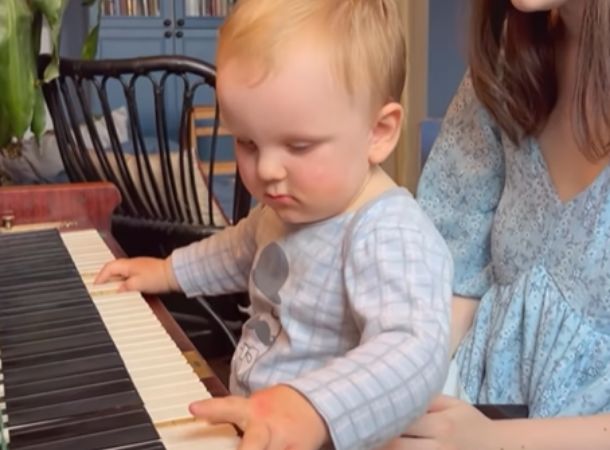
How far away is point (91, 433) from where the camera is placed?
0.57 metres

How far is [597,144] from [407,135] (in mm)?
3321

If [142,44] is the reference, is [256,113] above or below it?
above

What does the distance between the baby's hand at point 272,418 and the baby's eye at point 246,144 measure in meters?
0.20

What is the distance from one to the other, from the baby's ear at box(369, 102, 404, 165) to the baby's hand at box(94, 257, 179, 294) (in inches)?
11.3

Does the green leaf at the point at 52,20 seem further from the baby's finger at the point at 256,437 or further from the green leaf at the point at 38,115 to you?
the baby's finger at the point at 256,437

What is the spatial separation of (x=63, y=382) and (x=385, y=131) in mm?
302

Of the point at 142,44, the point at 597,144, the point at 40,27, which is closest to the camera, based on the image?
the point at 597,144

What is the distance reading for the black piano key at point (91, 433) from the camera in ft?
1.84

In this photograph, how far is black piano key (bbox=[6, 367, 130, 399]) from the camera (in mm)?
638

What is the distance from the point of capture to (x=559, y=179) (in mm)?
972

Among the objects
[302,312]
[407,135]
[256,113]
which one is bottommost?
[407,135]

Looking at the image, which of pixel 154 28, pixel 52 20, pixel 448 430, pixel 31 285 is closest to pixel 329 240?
pixel 448 430

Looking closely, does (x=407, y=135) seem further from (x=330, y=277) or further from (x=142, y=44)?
(x=330, y=277)

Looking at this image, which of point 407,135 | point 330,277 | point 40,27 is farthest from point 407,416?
point 407,135
